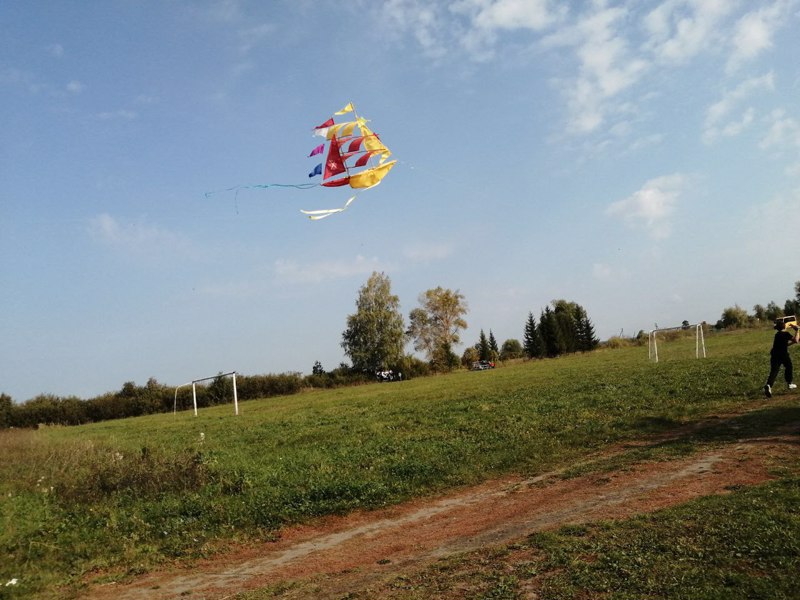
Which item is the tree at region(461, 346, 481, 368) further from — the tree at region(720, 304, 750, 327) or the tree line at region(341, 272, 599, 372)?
the tree at region(720, 304, 750, 327)

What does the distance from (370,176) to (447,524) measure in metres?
6.74

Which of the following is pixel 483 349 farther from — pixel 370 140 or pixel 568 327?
pixel 370 140

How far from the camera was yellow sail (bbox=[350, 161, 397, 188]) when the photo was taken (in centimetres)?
1192

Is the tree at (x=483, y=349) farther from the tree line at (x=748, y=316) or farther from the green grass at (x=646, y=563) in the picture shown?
the green grass at (x=646, y=563)

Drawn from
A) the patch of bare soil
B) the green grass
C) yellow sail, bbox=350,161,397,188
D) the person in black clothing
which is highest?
yellow sail, bbox=350,161,397,188

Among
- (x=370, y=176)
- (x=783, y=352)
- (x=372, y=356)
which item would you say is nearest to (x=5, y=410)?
(x=372, y=356)

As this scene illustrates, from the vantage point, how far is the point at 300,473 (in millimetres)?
14375

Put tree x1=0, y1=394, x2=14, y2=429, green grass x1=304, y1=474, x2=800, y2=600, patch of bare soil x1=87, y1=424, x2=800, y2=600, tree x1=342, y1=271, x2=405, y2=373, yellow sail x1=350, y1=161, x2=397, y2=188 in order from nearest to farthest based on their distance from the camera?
green grass x1=304, y1=474, x2=800, y2=600 → patch of bare soil x1=87, y1=424, x2=800, y2=600 → yellow sail x1=350, y1=161, x2=397, y2=188 → tree x1=0, y1=394, x2=14, y2=429 → tree x1=342, y1=271, x2=405, y2=373

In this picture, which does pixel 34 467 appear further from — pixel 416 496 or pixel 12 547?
pixel 416 496

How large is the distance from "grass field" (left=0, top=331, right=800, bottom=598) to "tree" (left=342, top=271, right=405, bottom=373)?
6059 cm

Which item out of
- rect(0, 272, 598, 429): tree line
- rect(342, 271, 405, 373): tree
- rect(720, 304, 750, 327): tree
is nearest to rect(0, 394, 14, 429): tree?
rect(0, 272, 598, 429): tree line

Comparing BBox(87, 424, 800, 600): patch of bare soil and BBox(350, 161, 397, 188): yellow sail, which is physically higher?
BBox(350, 161, 397, 188): yellow sail

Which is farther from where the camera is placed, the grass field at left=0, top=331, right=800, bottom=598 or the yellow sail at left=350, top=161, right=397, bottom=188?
the yellow sail at left=350, top=161, right=397, bottom=188

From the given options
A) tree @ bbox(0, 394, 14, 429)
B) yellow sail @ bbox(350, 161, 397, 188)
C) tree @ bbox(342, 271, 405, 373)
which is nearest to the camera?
yellow sail @ bbox(350, 161, 397, 188)
